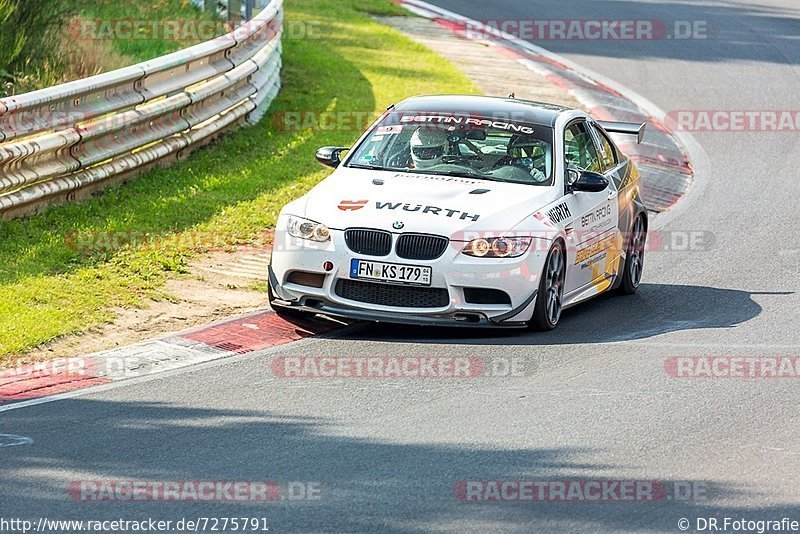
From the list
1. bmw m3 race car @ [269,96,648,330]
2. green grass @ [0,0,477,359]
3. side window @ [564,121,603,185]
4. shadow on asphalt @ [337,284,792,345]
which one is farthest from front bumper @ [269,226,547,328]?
side window @ [564,121,603,185]

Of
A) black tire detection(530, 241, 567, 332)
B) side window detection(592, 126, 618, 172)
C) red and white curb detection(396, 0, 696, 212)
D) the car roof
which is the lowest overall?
red and white curb detection(396, 0, 696, 212)

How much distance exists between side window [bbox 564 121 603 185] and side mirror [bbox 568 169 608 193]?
0.37m

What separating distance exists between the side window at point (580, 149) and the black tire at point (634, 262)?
2.54 feet

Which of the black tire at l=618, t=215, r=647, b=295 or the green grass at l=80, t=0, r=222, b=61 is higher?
the green grass at l=80, t=0, r=222, b=61

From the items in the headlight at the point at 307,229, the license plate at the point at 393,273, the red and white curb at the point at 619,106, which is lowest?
the red and white curb at the point at 619,106

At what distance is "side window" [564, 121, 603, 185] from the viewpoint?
457 inches

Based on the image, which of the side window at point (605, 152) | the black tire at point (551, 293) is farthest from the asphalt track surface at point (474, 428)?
the side window at point (605, 152)

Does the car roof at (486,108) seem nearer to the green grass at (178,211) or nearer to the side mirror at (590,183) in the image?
the side mirror at (590,183)

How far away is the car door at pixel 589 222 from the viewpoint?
1105 centimetres

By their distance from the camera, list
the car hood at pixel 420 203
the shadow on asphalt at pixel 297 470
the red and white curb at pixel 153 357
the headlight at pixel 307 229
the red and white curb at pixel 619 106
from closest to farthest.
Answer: the shadow on asphalt at pixel 297 470 → the red and white curb at pixel 153 357 → the car hood at pixel 420 203 → the headlight at pixel 307 229 → the red and white curb at pixel 619 106

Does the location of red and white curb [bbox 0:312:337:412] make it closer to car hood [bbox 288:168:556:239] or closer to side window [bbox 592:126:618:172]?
car hood [bbox 288:168:556:239]

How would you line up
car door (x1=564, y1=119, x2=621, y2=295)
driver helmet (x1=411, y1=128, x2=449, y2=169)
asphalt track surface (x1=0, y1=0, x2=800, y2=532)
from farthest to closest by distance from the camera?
driver helmet (x1=411, y1=128, x2=449, y2=169) → car door (x1=564, y1=119, x2=621, y2=295) → asphalt track surface (x1=0, y1=0, x2=800, y2=532)

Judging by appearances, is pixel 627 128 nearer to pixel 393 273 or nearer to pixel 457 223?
pixel 457 223

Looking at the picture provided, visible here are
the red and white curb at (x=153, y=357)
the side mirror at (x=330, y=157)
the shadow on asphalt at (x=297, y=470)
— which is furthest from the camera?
the side mirror at (x=330, y=157)
